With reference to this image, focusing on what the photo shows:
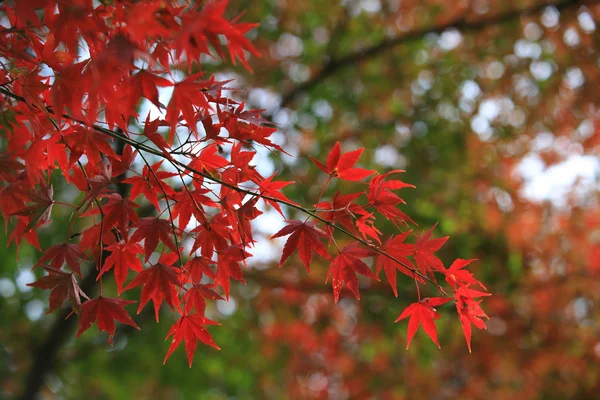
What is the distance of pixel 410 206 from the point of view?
338cm

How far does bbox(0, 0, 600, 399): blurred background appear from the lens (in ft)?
12.0

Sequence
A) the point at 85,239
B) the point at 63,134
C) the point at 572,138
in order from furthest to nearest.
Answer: the point at 572,138
the point at 85,239
the point at 63,134

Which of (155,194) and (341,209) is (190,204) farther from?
(341,209)

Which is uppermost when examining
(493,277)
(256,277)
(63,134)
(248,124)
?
(63,134)

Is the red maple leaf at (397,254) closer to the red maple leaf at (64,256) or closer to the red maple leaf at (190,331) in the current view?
the red maple leaf at (190,331)

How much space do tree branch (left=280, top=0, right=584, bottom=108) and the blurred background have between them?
1cm

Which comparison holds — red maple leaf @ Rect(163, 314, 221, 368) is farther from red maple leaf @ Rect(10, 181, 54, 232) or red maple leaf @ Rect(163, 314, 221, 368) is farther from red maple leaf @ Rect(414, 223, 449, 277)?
red maple leaf @ Rect(414, 223, 449, 277)

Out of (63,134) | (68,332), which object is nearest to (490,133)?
(68,332)

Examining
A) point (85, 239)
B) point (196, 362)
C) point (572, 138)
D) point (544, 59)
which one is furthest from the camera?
point (572, 138)

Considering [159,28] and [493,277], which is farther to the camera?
[493,277]

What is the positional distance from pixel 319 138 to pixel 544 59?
1.79 meters

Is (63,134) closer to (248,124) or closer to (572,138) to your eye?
(248,124)

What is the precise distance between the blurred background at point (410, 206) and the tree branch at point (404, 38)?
1cm

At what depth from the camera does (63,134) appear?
45.6 inches
